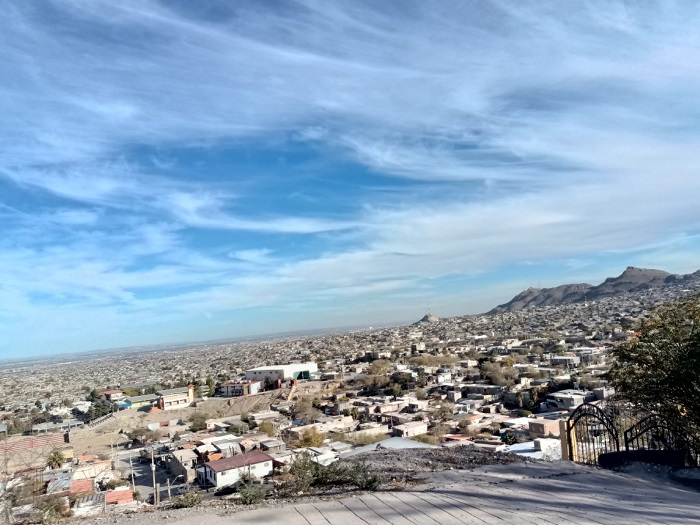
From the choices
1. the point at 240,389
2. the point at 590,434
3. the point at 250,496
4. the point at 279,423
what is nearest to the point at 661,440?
the point at 590,434

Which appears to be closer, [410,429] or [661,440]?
[661,440]

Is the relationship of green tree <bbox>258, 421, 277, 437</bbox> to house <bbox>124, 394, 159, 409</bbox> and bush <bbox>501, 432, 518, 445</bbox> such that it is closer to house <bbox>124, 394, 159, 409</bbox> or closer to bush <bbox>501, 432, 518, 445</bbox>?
bush <bbox>501, 432, 518, 445</bbox>

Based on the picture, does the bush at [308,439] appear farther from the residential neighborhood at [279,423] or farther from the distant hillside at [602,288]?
the distant hillside at [602,288]

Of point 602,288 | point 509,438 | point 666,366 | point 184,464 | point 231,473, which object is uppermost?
point 602,288

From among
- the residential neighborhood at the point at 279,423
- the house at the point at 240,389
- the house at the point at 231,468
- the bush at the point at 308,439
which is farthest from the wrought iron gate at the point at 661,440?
the house at the point at 240,389

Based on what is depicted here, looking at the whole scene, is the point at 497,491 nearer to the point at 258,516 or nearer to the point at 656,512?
the point at 656,512

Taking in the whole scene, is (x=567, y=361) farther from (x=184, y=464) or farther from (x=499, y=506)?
(x=499, y=506)

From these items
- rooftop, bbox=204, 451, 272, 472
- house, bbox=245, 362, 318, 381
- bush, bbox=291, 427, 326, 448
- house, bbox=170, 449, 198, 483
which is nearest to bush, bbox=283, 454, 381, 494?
rooftop, bbox=204, 451, 272, 472
